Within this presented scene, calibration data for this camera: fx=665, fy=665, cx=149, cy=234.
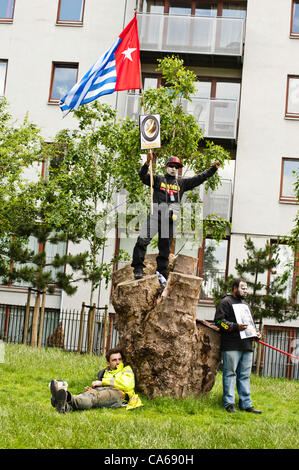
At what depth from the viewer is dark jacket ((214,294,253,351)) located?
9.67 m

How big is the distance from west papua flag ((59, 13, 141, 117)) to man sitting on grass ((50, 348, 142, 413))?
5.04 metres

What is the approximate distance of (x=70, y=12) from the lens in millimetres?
25547

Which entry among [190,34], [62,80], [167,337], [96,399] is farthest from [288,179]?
[96,399]

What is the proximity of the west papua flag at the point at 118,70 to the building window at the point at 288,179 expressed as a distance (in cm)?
1223

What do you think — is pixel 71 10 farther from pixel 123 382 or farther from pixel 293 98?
pixel 123 382

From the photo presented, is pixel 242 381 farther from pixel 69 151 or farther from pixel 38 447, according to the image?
pixel 69 151

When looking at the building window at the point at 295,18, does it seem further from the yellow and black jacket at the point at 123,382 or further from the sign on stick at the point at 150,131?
the yellow and black jacket at the point at 123,382

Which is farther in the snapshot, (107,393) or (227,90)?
(227,90)

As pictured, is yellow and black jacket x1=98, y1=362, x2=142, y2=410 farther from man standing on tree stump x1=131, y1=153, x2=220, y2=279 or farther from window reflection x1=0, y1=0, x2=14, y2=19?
window reflection x1=0, y1=0, x2=14, y2=19

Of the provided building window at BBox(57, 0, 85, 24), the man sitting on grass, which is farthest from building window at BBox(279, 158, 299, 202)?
the man sitting on grass

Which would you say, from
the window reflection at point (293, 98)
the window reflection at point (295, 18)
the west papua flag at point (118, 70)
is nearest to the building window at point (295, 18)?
the window reflection at point (295, 18)

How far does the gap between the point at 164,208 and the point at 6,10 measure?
1838 cm

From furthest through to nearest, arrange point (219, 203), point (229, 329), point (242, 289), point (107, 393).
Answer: point (219, 203) < point (242, 289) < point (229, 329) < point (107, 393)

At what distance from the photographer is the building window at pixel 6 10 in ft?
84.3
